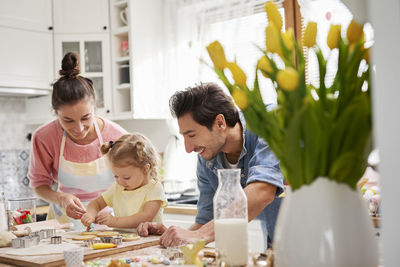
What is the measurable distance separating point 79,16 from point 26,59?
0.56m

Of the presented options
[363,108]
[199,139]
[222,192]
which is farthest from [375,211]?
[363,108]

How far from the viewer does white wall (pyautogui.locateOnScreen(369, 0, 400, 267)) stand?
670 millimetres

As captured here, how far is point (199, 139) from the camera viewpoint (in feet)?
5.76

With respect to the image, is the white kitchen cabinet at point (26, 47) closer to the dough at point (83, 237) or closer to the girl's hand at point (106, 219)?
the girl's hand at point (106, 219)

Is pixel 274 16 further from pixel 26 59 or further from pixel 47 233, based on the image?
pixel 26 59

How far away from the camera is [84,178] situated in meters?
2.43

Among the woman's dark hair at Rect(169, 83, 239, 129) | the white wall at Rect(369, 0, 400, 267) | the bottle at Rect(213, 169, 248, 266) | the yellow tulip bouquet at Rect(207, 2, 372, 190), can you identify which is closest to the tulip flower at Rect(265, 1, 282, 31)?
the yellow tulip bouquet at Rect(207, 2, 372, 190)

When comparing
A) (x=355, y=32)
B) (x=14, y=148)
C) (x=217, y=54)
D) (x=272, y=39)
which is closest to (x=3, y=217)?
(x=217, y=54)

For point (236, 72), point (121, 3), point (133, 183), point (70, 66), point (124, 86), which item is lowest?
point (133, 183)

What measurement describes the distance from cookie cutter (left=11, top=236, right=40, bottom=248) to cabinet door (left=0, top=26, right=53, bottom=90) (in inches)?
93.8

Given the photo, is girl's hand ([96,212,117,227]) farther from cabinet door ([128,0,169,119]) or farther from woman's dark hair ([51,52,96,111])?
cabinet door ([128,0,169,119])

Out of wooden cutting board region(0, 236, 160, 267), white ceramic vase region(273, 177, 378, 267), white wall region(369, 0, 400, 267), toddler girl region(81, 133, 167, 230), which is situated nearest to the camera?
white wall region(369, 0, 400, 267)

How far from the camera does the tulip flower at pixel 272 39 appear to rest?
2.83ft

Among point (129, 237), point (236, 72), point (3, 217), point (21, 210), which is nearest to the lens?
point (236, 72)
